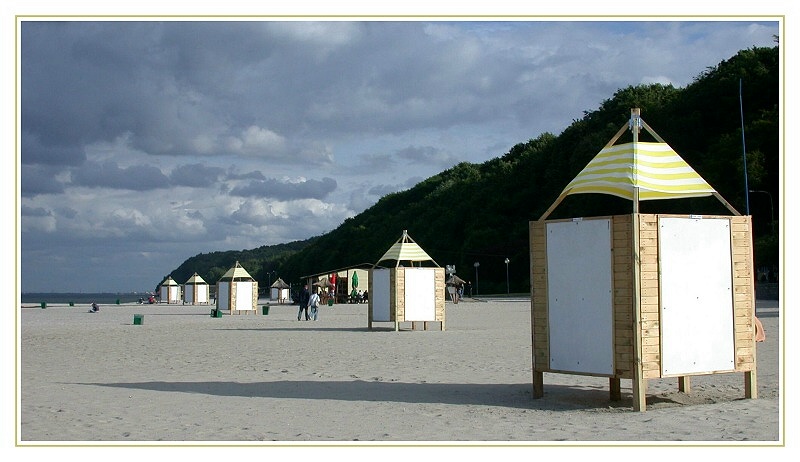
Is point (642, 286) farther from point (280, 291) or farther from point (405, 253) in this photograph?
point (280, 291)

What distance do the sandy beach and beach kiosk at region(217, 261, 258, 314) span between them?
78.1 ft

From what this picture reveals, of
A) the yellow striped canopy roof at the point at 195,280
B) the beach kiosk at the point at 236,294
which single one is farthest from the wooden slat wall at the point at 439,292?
the yellow striped canopy roof at the point at 195,280

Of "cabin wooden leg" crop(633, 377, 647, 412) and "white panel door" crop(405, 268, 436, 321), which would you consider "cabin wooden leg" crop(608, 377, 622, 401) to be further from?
"white panel door" crop(405, 268, 436, 321)

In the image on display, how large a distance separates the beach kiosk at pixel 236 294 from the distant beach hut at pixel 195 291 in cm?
2277

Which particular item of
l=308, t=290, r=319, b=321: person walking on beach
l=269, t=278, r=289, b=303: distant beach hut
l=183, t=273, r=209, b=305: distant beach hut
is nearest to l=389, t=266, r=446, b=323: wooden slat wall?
l=308, t=290, r=319, b=321: person walking on beach

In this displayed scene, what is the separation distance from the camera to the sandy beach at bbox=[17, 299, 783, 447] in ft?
25.6

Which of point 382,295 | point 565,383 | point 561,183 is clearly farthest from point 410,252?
point 561,183

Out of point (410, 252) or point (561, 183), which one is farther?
point (561, 183)

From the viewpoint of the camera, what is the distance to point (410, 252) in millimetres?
24516

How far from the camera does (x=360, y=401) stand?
10.1m

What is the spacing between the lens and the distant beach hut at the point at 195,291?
64.7m

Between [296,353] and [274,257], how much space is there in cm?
14872

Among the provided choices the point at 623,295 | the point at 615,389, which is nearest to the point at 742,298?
the point at 623,295
